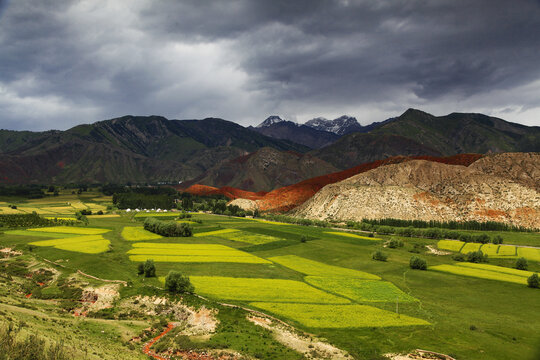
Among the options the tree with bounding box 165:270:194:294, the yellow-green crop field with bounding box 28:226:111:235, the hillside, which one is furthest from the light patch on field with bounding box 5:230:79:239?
the hillside

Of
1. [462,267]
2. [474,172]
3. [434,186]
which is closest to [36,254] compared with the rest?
[462,267]

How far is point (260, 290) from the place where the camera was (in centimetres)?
6388

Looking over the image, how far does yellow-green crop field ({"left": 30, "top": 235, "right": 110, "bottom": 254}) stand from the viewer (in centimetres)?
9149

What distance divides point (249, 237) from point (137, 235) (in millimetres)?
41357

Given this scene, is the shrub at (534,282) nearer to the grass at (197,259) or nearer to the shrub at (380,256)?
the shrub at (380,256)

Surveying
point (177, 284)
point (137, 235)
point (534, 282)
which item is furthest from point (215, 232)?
point (534, 282)

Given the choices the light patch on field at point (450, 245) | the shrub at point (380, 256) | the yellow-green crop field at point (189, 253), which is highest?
the light patch on field at point (450, 245)

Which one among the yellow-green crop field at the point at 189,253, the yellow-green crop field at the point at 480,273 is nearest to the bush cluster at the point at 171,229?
the yellow-green crop field at the point at 189,253

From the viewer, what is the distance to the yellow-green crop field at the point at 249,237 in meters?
121

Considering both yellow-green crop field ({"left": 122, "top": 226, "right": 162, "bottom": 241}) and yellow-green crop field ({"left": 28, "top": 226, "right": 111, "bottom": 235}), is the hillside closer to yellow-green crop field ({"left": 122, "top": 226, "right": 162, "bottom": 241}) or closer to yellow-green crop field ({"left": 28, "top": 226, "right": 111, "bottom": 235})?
yellow-green crop field ({"left": 122, "top": 226, "right": 162, "bottom": 241})

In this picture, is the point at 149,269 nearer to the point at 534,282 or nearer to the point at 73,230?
the point at 73,230

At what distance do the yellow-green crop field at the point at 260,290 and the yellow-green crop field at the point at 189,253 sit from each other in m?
17.3

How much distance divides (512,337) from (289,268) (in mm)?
48740

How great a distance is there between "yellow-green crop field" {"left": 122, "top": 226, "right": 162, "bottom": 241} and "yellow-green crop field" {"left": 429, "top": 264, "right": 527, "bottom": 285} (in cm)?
9214
